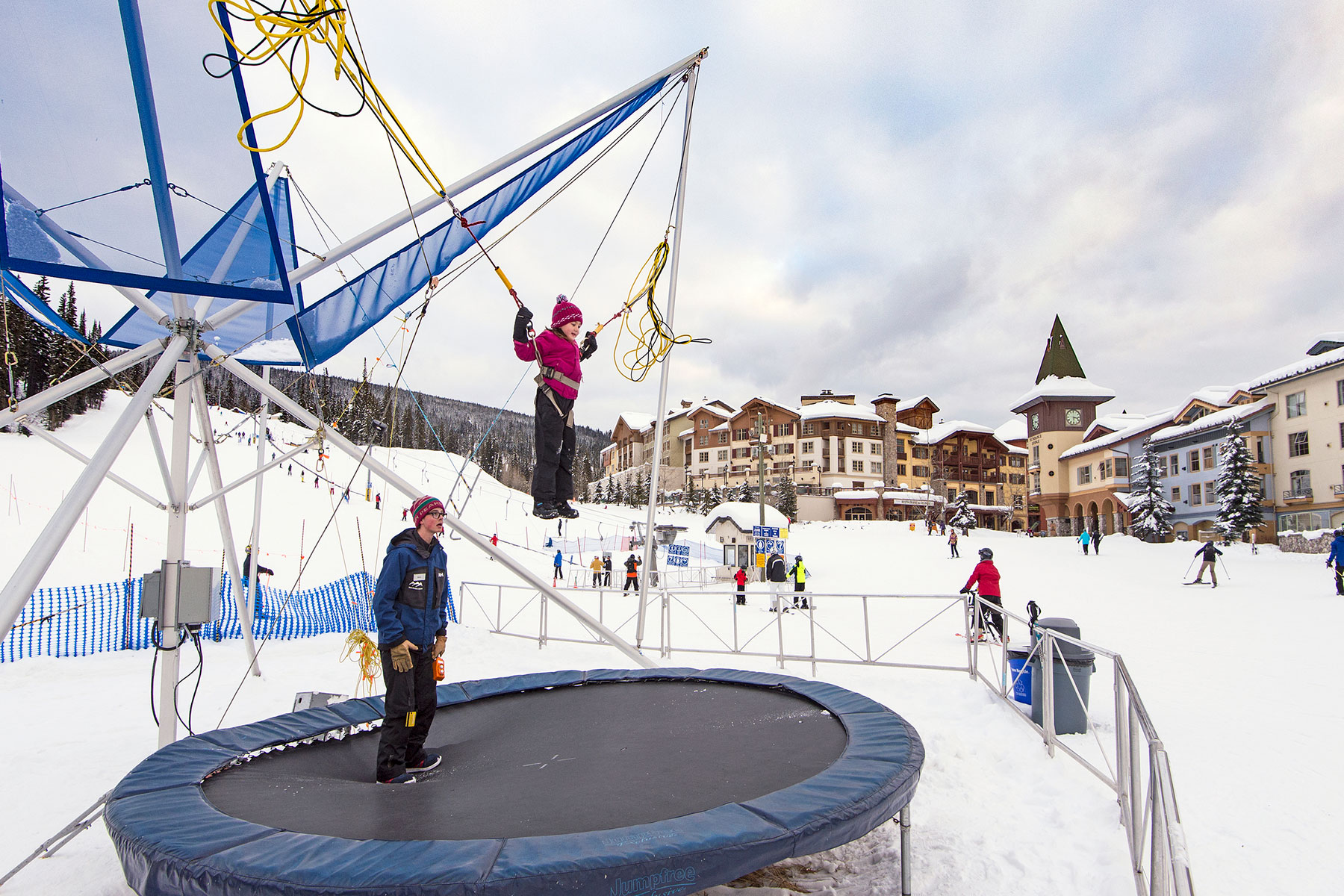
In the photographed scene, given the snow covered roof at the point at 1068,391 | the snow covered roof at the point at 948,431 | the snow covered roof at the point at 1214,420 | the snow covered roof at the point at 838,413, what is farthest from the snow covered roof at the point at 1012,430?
the snow covered roof at the point at 1214,420

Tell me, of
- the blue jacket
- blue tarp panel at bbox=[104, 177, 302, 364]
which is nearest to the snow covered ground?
the blue jacket

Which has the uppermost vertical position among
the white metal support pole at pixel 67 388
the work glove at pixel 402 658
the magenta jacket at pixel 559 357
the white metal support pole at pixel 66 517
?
the magenta jacket at pixel 559 357

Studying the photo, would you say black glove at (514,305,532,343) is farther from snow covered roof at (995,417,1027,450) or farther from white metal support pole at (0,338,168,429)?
snow covered roof at (995,417,1027,450)

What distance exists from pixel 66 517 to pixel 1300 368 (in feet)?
129

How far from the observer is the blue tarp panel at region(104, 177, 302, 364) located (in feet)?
13.9

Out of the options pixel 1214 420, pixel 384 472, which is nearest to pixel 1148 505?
pixel 1214 420

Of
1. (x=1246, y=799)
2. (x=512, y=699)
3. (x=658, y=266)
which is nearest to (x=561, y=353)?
(x=658, y=266)

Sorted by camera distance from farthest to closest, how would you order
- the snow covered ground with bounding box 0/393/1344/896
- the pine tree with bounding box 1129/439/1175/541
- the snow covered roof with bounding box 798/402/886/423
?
the snow covered roof with bounding box 798/402/886/423, the pine tree with bounding box 1129/439/1175/541, the snow covered ground with bounding box 0/393/1344/896

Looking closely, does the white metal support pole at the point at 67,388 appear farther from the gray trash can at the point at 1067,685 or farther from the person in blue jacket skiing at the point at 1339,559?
the person in blue jacket skiing at the point at 1339,559

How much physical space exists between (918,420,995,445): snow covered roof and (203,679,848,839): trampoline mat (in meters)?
62.7

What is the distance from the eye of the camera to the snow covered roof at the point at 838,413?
2373 inches

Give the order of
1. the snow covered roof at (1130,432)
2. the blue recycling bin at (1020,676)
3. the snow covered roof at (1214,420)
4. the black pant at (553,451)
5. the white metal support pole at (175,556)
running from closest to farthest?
the white metal support pole at (175,556) < the black pant at (553,451) < the blue recycling bin at (1020,676) < the snow covered roof at (1214,420) < the snow covered roof at (1130,432)

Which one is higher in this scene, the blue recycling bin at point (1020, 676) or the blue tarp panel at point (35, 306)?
the blue tarp panel at point (35, 306)

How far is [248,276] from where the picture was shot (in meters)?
4.24
